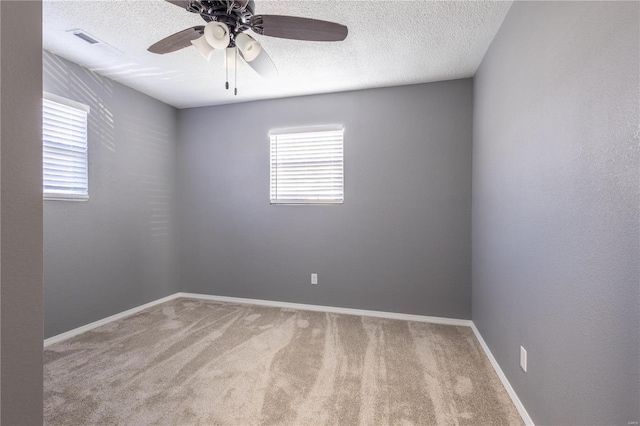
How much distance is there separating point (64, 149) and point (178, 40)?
6.04ft

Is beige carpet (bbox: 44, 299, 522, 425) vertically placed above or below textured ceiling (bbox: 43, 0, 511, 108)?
below

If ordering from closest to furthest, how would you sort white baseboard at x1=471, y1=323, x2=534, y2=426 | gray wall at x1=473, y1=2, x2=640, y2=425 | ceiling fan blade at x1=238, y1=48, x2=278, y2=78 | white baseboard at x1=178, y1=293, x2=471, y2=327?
gray wall at x1=473, y1=2, x2=640, y2=425
white baseboard at x1=471, y1=323, x2=534, y2=426
ceiling fan blade at x1=238, y1=48, x2=278, y2=78
white baseboard at x1=178, y1=293, x2=471, y2=327

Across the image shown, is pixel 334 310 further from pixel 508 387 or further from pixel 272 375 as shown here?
pixel 508 387

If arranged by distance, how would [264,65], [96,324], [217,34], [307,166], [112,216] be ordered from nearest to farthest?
[217,34]
[264,65]
[96,324]
[112,216]
[307,166]

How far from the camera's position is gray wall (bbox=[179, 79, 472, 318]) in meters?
3.24

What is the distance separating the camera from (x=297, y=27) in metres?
1.66

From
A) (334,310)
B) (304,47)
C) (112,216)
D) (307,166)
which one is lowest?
(334,310)

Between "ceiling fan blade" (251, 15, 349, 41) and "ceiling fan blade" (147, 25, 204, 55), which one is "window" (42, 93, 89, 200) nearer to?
"ceiling fan blade" (147, 25, 204, 55)

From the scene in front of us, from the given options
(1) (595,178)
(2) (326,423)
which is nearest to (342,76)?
(1) (595,178)

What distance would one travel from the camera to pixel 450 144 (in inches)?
127

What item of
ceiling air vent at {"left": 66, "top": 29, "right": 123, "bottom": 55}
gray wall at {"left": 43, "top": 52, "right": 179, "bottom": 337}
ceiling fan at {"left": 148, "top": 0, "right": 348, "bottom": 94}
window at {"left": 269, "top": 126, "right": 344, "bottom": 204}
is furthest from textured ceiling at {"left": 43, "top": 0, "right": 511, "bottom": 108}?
window at {"left": 269, "top": 126, "right": 344, "bottom": 204}

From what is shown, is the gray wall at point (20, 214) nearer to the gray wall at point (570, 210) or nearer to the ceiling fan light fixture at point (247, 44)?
the ceiling fan light fixture at point (247, 44)

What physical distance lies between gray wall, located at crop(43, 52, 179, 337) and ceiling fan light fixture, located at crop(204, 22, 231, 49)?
6.80ft

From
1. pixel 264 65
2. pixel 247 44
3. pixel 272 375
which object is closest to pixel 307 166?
pixel 264 65
